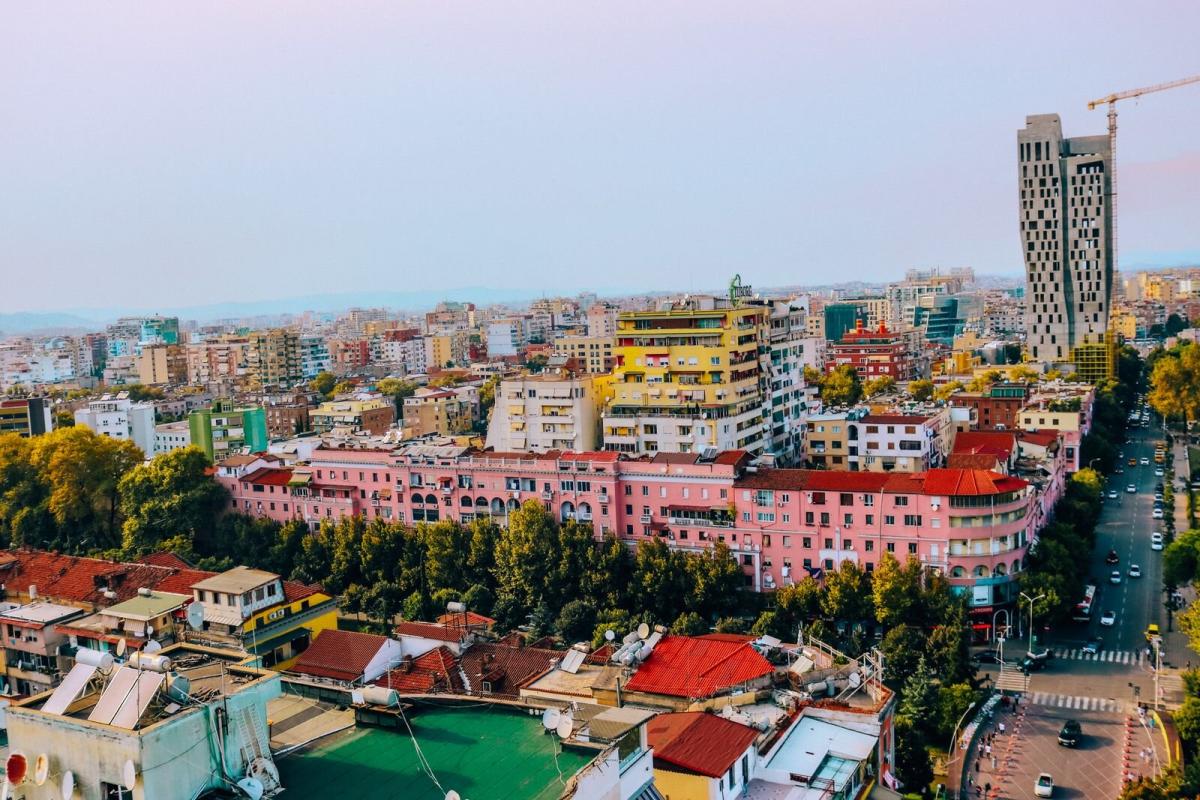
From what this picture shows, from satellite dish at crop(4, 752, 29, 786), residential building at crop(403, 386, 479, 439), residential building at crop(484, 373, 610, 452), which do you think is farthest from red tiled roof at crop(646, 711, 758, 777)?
residential building at crop(403, 386, 479, 439)

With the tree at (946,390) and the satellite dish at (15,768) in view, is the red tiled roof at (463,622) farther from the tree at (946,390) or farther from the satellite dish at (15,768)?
the tree at (946,390)

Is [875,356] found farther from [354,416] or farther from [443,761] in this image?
[443,761]

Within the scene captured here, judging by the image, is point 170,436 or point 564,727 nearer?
point 564,727

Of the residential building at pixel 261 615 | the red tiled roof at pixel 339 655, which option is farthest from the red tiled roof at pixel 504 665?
the residential building at pixel 261 615

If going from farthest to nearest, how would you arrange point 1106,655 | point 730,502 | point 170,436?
1. point 170,436
2. point 730,502
3. point 1106,655

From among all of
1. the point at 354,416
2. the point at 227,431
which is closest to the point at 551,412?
the point at 227,431

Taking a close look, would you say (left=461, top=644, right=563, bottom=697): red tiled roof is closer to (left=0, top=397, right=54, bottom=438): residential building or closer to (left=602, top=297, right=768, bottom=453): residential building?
(left=602, top=297, right=768, bottom=453): residential building

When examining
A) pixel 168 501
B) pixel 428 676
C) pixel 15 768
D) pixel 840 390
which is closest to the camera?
pixel 15 768
